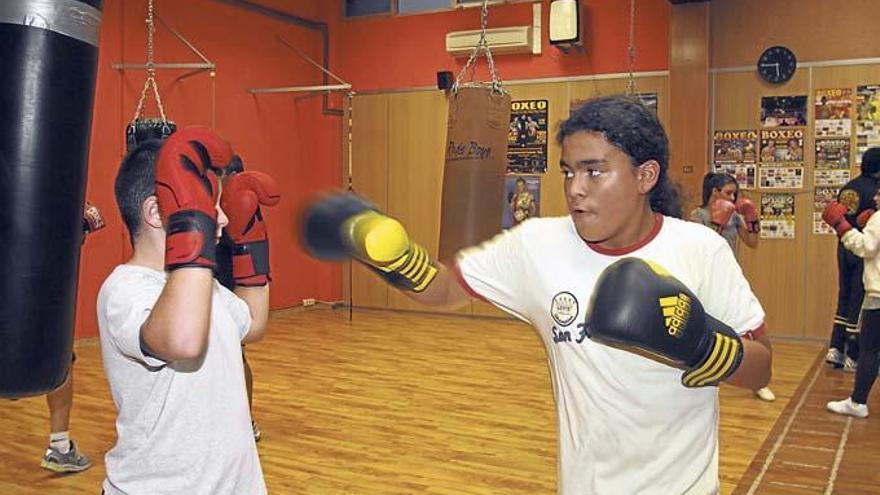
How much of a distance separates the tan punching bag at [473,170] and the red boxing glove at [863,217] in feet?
7.43

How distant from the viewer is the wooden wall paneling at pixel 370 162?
26.9 ft

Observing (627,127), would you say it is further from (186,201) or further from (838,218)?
(838,218)

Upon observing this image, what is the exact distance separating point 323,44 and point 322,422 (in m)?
5.20

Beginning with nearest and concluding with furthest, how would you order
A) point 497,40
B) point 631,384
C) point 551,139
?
1. point 631,384
2. point 551,139
3. point 497,40

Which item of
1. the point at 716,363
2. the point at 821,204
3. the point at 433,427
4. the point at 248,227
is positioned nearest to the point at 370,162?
the point at 821,204

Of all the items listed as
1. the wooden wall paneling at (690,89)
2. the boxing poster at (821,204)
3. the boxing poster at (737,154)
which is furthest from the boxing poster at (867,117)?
the wooden wall paneling at (690,89)

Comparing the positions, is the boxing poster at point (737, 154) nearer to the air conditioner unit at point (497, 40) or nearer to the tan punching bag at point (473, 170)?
the air conditioner unit at point (497, 40)

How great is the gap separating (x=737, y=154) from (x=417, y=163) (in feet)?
9.71

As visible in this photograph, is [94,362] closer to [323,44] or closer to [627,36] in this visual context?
[323,44]

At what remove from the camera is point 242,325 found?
164 centimetres

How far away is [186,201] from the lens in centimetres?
131

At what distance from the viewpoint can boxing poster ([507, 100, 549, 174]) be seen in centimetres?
741

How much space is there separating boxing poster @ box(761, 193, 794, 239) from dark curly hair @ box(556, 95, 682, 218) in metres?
5.47

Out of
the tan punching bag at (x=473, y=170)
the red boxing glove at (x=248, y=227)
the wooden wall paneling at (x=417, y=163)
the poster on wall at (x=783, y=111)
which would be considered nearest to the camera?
the red boxing glove at (x=248, y=227)
